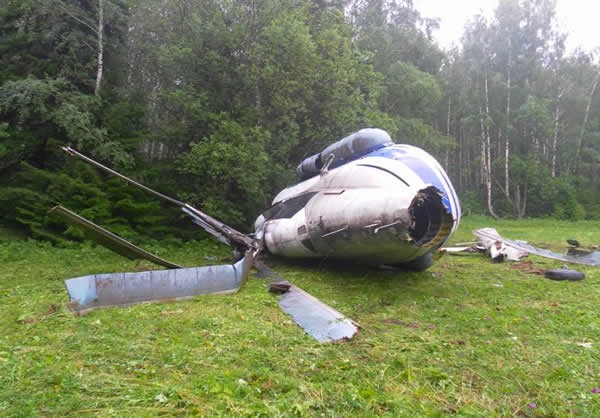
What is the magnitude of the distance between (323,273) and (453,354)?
3.95 metres

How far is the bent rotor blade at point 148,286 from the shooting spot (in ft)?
14.4

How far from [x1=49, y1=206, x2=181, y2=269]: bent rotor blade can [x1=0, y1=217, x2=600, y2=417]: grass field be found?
0.85 m

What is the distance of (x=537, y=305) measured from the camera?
5.16 m

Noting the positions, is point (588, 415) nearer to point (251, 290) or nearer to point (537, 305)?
point (537, 305)

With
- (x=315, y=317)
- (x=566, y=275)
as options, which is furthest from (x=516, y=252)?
(x=315, y=317)

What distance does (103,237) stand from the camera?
5.82 meters

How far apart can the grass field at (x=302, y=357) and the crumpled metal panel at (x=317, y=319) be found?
0.13 m

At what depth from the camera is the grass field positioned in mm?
2568

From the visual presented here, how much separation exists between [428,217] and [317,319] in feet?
7.53

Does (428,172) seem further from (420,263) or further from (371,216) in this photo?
(420,263)

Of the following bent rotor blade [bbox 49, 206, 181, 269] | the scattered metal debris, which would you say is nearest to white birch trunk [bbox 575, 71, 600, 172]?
the scattered metal debris

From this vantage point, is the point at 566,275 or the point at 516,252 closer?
the point at 566,275

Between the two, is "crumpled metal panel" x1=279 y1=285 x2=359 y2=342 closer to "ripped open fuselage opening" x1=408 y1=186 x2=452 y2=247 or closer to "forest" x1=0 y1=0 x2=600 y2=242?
"ripped open fuselage opening" x1=408 y1=186 x2=452 y2=247

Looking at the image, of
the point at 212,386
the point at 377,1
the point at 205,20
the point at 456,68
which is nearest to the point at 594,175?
the point at 456,68
